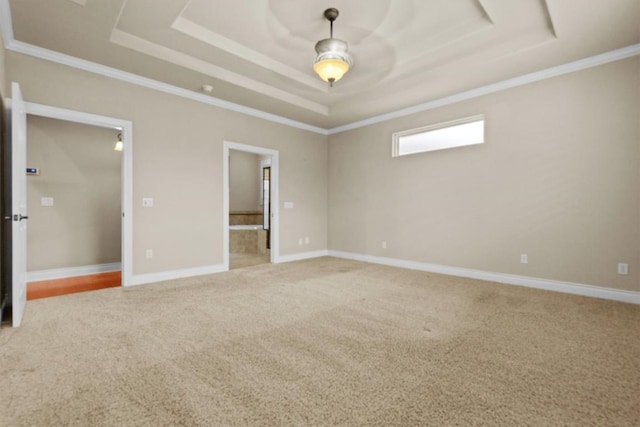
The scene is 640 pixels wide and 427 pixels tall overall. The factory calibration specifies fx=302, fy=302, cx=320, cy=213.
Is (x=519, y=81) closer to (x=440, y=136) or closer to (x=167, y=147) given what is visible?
(x=440, y=136)

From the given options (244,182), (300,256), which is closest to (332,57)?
(300,256)

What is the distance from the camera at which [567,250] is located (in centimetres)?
377

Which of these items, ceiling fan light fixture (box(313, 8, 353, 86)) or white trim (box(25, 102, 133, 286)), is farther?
white trim (box(25, 102, 133, 286))

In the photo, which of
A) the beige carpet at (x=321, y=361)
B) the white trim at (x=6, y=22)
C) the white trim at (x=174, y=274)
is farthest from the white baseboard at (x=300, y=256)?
the white trim at (x=6, y=22)

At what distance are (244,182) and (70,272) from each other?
5.07 m

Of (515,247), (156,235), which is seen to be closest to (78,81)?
(156,235)

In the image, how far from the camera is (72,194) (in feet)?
15.9

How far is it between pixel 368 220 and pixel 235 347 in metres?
4.09

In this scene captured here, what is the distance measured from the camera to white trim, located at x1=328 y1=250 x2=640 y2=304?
3.45 metres

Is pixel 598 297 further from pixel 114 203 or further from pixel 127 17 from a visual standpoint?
pixel 114 203

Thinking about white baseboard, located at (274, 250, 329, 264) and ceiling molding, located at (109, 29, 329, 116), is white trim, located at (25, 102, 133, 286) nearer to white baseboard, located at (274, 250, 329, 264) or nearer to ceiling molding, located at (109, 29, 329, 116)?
ceiling molding, located at (109, 29, 329, 116)

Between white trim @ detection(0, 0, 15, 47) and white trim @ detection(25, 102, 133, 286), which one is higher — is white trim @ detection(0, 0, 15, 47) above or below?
above

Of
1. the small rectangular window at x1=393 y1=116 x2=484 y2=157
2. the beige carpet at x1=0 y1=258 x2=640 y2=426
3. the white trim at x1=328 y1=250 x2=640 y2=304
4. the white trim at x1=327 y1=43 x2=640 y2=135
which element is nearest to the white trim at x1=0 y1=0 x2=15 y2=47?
the beige carpet at x1=0 y1=258 x2=640 y2=426

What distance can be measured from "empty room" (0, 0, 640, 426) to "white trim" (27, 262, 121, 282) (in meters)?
0.04
